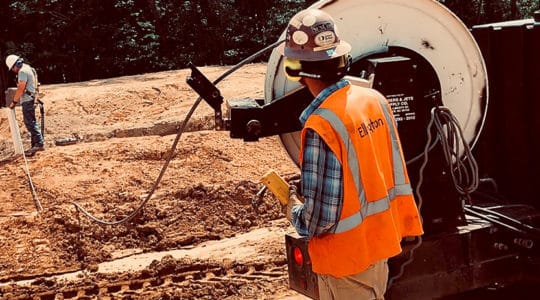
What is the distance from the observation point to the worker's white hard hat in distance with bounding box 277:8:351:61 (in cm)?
328

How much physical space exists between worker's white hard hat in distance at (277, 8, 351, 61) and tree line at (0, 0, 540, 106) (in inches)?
759

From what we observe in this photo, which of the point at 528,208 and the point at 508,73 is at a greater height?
the point at 508,73

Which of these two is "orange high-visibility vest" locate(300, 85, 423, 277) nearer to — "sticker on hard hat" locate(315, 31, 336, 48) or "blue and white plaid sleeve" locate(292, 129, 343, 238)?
"blue and white plaid sleeve" locate(292, 129, 343, 238)

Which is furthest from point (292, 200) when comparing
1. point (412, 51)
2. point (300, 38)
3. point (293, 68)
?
point (412, 51)

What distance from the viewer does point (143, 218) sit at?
28.6 feet

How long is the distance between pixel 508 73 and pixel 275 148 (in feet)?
18.8

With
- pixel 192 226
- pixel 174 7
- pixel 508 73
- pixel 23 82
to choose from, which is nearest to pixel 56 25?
pixel 174 7

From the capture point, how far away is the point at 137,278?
24.2 ft

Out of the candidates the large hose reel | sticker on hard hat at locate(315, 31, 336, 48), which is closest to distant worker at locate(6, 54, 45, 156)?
the large hose reel

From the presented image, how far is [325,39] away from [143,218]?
5.79 m

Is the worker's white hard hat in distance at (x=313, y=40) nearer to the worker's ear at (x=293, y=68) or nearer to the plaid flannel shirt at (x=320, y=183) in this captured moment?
the worker's ear at (x=293, y=68)

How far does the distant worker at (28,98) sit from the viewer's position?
12055mm

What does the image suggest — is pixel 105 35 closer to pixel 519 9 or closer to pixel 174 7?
pixel 174 7

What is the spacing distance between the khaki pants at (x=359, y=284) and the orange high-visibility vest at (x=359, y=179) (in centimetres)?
8
